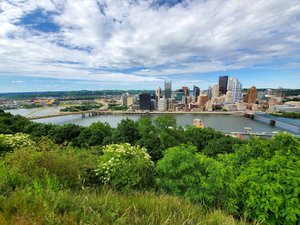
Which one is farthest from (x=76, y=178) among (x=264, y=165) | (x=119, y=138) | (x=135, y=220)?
(x=119, y=138)

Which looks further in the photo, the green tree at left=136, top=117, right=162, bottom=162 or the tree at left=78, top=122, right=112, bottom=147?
the tree at left=78, top=122, right=112, bottom=147

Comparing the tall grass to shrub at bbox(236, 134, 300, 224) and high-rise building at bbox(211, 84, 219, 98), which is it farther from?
high-rise building at bbox(211, 84, 219, 98)

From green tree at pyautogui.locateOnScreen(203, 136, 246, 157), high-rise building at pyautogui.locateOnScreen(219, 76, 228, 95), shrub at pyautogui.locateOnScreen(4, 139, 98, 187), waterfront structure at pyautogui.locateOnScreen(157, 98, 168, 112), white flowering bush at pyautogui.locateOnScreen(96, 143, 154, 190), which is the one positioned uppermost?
high-rise building at pyautogui.locateOnScreen(219, 76, 228, 95)

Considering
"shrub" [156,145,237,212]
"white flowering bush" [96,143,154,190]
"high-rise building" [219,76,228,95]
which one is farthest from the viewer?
"high-rise building" [219,76,228,95]

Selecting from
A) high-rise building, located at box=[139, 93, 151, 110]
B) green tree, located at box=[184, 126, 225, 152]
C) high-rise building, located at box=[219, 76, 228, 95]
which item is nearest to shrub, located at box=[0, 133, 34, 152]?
green tree, located at box=[184, 126, 225, 152]

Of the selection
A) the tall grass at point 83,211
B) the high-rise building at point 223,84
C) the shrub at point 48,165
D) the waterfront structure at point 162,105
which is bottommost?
the waterfront structure at point 162,105

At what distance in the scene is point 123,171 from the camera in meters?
4.22

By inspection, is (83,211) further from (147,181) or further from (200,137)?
(200,137)

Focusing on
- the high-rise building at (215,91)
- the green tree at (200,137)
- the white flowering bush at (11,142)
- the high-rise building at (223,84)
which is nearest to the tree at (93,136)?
the green tree at (200,137)

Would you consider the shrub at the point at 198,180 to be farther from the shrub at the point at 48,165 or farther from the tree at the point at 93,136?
the tree at the point at 93,136

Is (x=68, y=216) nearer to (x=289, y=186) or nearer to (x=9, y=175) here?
(x=9, y=175)

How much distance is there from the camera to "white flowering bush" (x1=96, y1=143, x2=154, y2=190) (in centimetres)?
411

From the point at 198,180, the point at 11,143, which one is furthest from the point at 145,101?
the point at 198,180

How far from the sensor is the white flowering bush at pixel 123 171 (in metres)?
4.11
